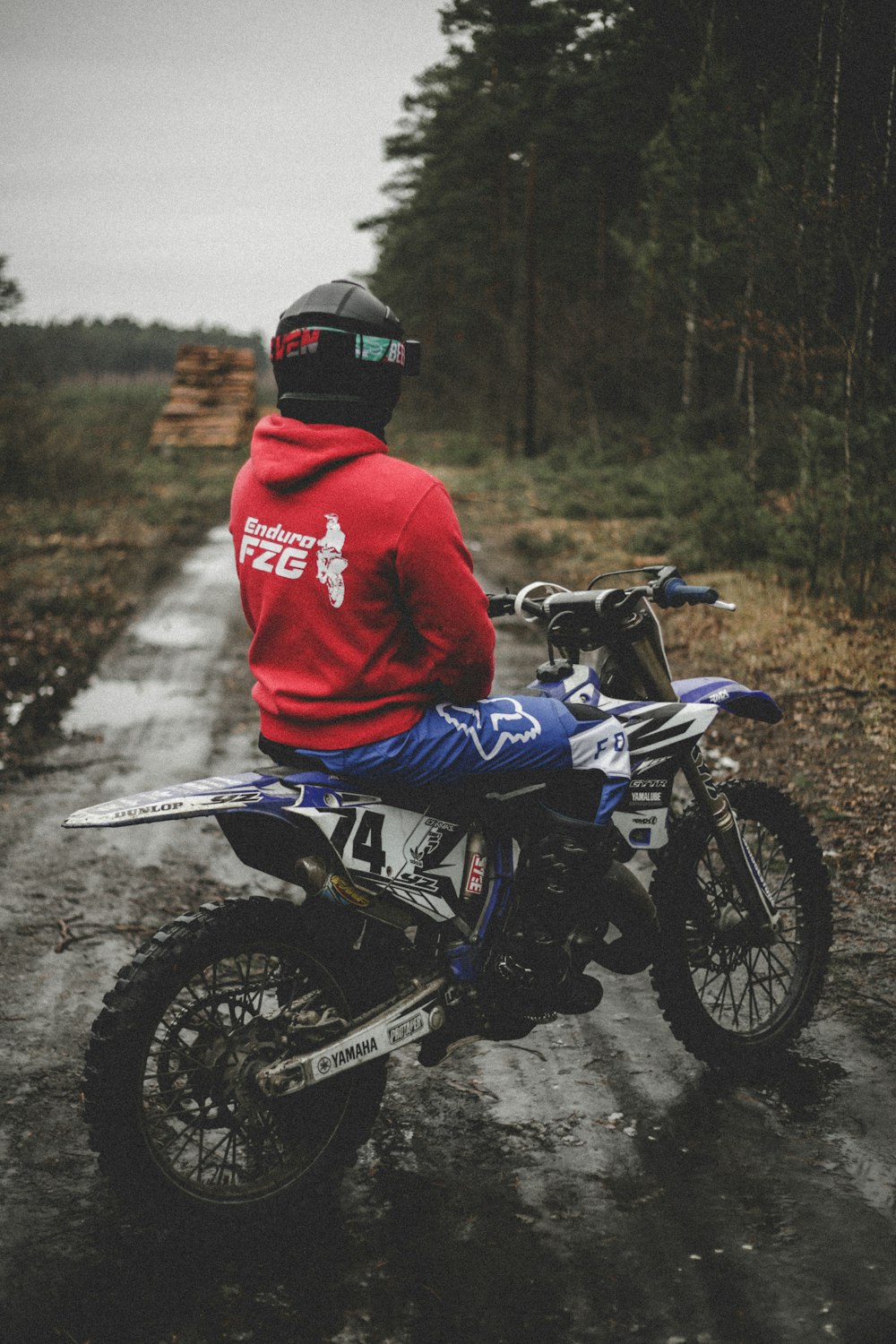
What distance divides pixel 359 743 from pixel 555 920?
0.86 meters

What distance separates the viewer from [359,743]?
2.72 meters

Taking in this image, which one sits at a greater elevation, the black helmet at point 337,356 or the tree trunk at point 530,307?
the tree trunk at point 530,307

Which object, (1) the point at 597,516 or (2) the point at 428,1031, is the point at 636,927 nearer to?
(2) the point at 428,1031

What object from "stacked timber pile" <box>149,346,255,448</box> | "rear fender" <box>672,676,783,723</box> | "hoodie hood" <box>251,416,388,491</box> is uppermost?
"stacked timber pile" <box>149,346,255,448</box>

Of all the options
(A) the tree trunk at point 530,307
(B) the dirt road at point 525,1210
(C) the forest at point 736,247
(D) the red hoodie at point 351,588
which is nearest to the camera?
(B) the dirt road at point 525,1210

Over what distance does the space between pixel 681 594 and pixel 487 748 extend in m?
0.88

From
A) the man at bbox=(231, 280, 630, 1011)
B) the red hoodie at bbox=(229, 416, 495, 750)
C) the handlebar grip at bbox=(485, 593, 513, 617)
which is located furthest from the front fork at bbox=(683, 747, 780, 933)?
the red hoodie at bbox=(229, 416, 495, 750)

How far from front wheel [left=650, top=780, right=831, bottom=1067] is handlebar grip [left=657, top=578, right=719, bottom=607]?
0.72 meters

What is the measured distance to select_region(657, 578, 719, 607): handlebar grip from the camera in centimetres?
316

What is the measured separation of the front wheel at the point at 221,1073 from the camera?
2.54 m

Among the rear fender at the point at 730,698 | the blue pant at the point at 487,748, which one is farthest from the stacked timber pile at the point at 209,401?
the blue pant at the point at 487,748

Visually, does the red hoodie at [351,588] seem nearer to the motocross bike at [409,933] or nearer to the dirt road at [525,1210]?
the motocross bike at [409,933]

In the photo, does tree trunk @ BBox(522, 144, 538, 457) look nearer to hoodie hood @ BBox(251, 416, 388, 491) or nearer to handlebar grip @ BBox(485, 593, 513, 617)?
handlebar grip @ BBox(485, 593, 513, 617)

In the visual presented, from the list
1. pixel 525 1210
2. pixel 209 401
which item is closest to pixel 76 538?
pixel 525 1210
